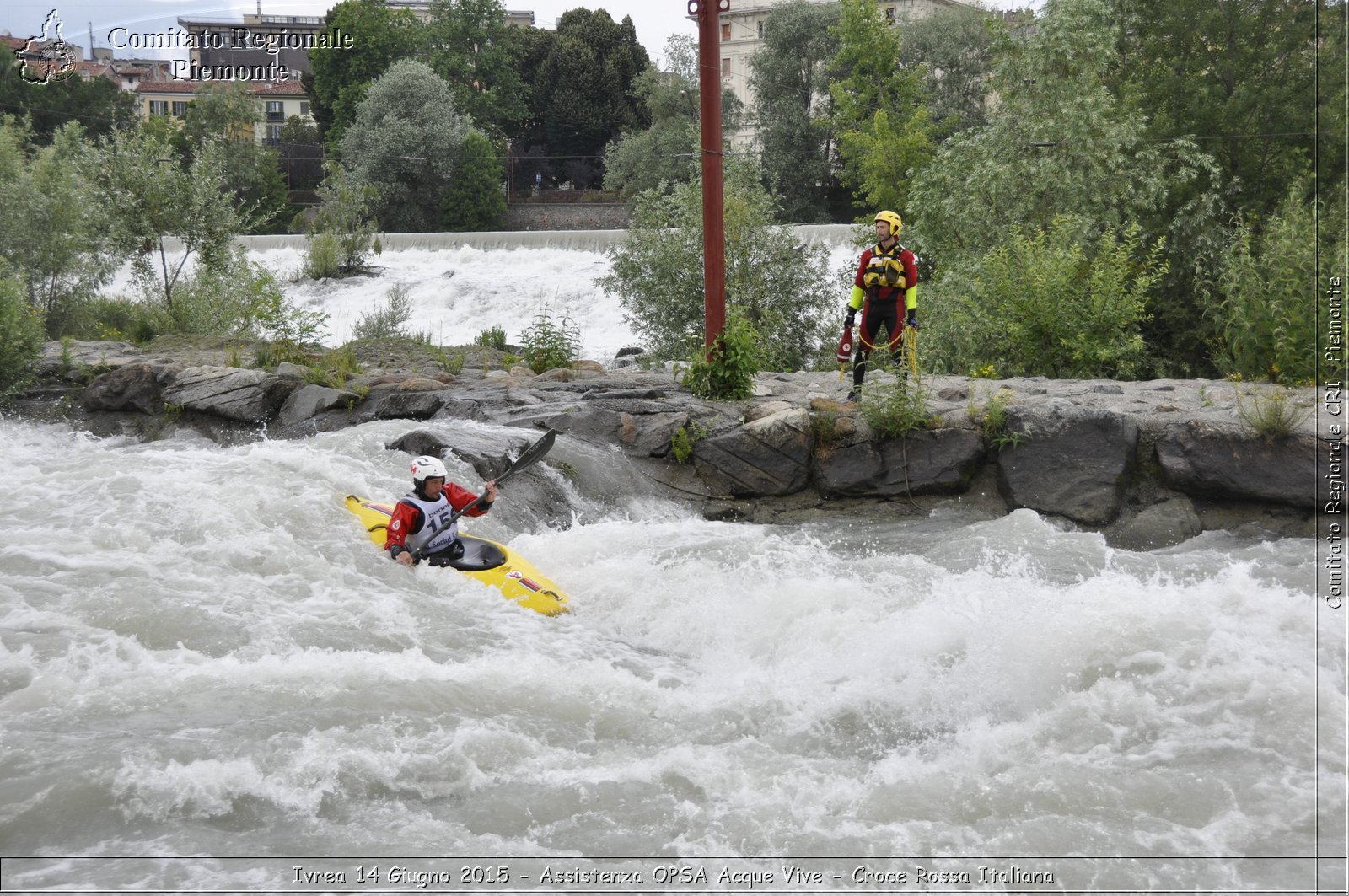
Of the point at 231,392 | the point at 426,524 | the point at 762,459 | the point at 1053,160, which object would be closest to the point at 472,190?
the point at 1053,160

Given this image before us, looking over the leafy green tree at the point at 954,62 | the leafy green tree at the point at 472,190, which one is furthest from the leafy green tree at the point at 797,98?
the leafy green tree at the point at 472,190

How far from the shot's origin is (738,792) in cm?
439

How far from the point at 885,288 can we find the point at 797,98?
28033mm

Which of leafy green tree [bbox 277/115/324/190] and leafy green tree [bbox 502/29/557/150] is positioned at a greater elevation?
leafy green tree [bbox 502/29/557/150]

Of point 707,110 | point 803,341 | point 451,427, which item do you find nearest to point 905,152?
point 803,341

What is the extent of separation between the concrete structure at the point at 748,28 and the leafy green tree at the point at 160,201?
21.5 metres

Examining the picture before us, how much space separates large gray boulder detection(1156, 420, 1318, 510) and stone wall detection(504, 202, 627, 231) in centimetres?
3388

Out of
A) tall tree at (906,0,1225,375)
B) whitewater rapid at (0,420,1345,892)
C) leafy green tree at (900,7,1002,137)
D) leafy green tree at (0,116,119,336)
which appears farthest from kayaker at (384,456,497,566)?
leafy green tree at (900,7,1002,137)

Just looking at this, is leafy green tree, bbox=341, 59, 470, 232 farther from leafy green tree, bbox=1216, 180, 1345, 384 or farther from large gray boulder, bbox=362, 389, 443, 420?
leafy green tree, bbox=1216, 180, 1345, 384

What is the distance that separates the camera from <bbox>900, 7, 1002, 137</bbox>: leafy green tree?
107 ft

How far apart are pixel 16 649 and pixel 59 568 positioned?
1.12m

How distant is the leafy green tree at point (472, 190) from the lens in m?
38.6

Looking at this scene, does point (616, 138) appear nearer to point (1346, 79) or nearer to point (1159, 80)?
point (1159, 80)

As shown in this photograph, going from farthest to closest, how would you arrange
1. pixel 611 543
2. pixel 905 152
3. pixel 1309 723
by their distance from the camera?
pixel 905 152, pixel 611 543, pixel 1309 723
